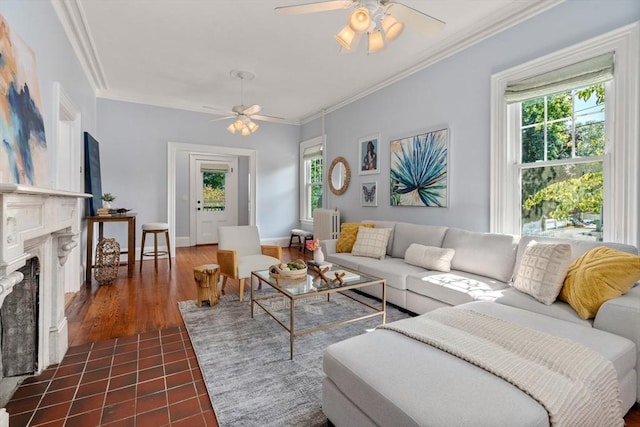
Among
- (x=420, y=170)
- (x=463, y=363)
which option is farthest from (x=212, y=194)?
(x=463, y=363)

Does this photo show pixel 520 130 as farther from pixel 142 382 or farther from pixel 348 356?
pixel 142 382

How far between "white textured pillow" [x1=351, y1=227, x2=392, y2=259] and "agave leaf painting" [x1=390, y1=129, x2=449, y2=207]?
65 cm

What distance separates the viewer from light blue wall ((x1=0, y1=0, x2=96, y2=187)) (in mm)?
1925

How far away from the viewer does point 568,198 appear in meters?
2.72

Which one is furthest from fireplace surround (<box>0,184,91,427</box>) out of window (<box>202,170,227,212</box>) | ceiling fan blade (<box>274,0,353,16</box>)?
window (<box>202,170,227,212</box>)

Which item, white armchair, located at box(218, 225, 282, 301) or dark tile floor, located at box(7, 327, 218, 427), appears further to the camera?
white armchair, located at box(218, 225, 282, 301)

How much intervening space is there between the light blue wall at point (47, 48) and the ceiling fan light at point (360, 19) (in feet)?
6.50

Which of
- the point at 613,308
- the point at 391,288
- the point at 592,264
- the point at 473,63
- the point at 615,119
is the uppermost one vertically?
the point at 473,63

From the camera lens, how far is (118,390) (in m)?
1.80

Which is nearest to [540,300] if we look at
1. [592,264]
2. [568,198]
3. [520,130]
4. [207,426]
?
[592,264]

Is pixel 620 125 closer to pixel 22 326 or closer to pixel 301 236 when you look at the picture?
pixel 22 326

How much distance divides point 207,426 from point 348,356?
81cm

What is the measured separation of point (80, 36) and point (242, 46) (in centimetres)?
168

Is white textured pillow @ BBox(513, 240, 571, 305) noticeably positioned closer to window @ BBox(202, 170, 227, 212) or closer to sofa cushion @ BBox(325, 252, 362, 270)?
sofa cushion @ BBox(325, 252, 362, 270)
